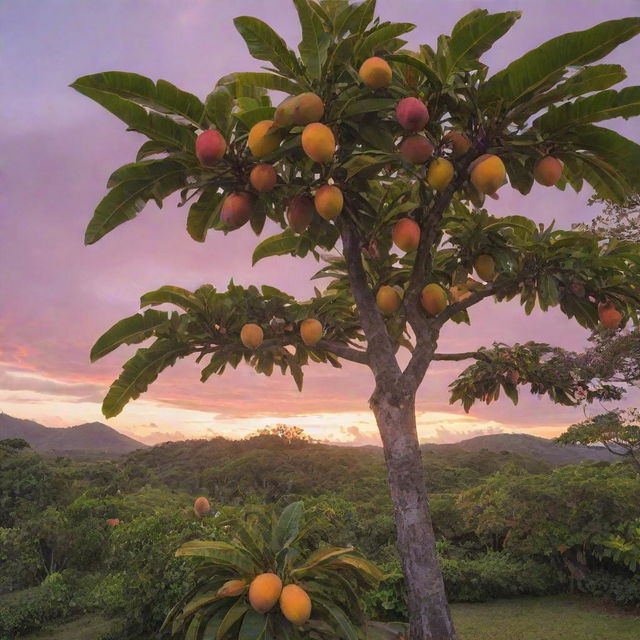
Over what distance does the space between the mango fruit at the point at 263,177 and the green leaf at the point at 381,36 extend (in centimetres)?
102

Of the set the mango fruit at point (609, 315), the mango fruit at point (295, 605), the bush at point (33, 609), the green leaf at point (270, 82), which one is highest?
the green leaf at point (270, 82)

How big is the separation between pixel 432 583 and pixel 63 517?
14828 millimetres

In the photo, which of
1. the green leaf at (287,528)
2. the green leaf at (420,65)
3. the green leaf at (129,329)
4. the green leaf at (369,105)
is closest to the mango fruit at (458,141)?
the green leaf at (420,65)

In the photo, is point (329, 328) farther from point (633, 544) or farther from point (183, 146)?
point (633, 544)

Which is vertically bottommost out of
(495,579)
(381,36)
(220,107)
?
(495,579)

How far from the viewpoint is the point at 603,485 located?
1100 cm

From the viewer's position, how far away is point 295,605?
437 cm

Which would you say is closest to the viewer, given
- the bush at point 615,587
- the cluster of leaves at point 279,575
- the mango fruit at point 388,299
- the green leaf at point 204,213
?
the green leaf at point 204,213

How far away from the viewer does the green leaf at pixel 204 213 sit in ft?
14.0

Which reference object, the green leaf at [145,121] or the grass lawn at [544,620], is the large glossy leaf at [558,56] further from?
A: the grass lawn at [544,620]

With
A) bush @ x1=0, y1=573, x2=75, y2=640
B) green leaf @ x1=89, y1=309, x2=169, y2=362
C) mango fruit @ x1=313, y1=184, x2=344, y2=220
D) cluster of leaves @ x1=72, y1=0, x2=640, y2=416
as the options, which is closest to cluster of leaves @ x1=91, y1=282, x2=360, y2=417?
green leaf @ x1=89, y1=309, x2=169, y2=362

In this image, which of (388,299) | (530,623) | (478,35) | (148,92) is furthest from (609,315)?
(530,623)

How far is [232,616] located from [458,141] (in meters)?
4.31

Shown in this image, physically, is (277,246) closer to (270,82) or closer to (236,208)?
(236,208)
